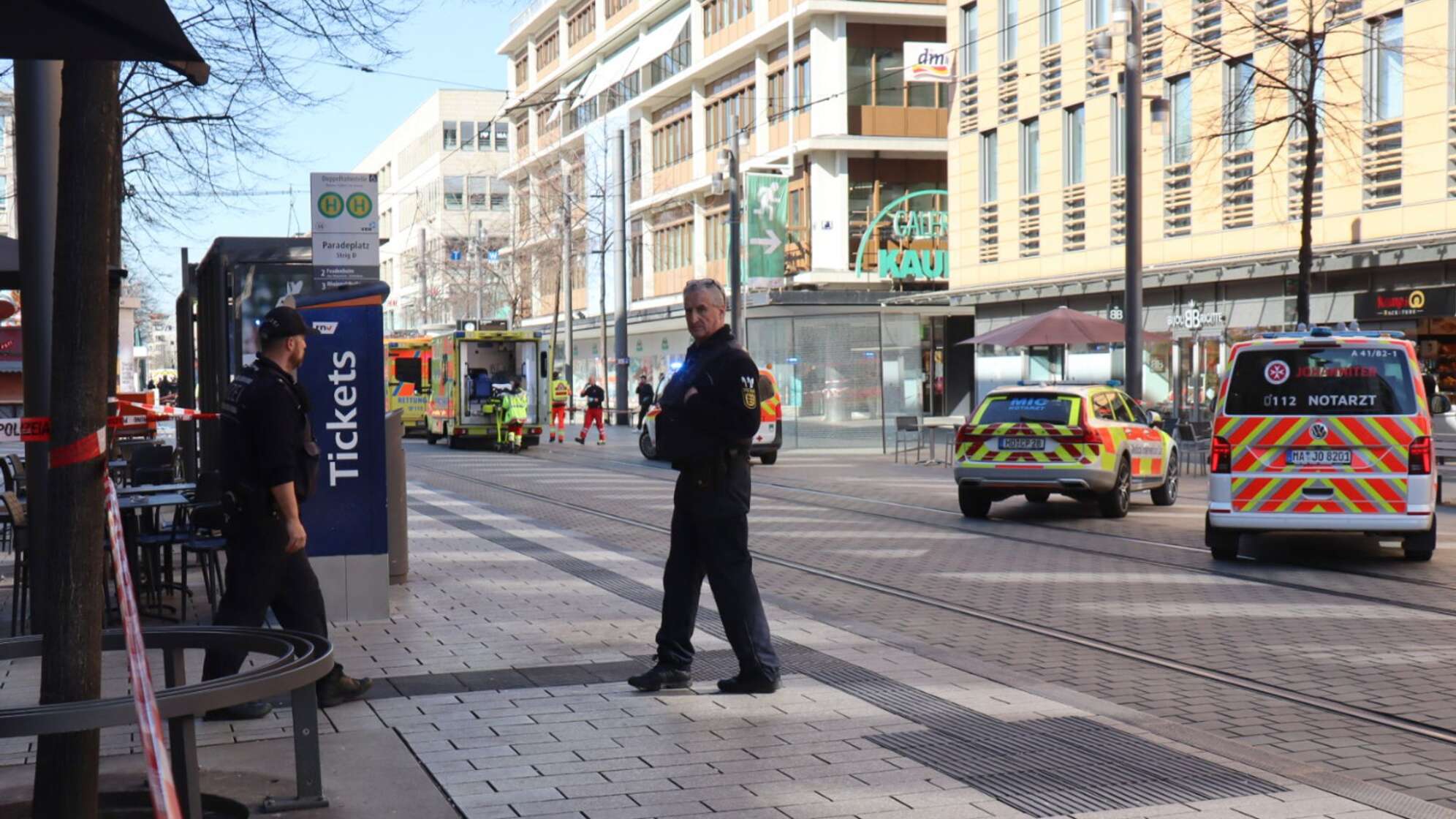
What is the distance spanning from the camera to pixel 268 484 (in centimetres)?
661

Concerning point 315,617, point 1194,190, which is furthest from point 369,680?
point 1194,190

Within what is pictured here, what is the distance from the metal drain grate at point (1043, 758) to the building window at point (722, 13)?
47.5 meters

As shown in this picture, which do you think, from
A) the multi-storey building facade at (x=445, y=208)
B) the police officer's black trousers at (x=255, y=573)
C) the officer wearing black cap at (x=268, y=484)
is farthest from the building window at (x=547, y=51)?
the police officer's black trousers at (x=255, y=573)

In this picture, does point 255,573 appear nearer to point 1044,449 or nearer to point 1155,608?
point 1155,608

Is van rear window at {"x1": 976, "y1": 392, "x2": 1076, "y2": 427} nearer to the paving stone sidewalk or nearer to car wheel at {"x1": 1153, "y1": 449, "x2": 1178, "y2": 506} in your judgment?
car wheel at {"x1": 1153, "y1": 449, "x2": 1178, "y2": 506}

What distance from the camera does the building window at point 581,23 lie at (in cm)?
6919

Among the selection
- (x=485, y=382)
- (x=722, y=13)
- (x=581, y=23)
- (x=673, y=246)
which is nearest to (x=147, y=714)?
(x=485, y=382)

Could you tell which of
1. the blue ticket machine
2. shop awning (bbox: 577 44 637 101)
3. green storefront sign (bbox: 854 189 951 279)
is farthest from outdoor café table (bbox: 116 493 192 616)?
shop awning (bbox: 577 44 637 101)

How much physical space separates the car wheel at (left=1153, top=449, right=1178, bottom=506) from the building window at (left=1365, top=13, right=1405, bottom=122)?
1039 cm

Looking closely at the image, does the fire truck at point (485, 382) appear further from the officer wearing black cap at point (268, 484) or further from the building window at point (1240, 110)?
the officer wearing black cap at point (268, 484)

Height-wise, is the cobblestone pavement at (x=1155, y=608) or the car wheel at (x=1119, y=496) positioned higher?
the car wheel at (x=1119, y=496)

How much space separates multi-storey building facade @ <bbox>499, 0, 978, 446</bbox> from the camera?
110 feet

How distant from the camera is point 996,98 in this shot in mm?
39875

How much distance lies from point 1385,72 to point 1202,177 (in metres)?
5.08
